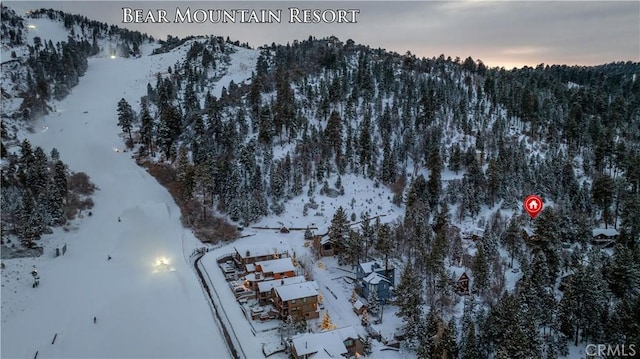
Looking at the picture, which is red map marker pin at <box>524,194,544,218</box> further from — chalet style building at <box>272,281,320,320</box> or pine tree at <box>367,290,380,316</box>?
chalet style building at <box>272,281,320,320</box>

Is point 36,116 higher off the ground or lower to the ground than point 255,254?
higher

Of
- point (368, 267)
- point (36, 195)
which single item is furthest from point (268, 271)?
point (36, 195)

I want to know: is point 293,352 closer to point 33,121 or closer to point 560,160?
point 560,160

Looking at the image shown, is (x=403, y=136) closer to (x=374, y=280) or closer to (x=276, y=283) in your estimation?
(x=374, y=280)

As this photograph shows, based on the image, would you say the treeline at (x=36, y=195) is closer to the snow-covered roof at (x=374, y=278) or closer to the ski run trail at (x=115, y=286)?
the ski run trail at (x=115, y=286)

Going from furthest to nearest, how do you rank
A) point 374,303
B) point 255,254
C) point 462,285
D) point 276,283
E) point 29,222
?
1. point 255,254
2. point 29,222
3. point 462,285
4. point 276,283
5. point 374,303

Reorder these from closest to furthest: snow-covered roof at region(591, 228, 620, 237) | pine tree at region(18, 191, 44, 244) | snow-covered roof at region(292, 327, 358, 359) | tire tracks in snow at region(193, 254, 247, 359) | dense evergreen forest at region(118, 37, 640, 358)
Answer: snow-covered roof at region(292, 327, 358, 359) → tire tracks in snow at region(193, 254, 247, 359) → dense evergreen forest at region(118, 37, 640, 358) → pine tree at region(18, 191, 44, 244) → snow-covered roof at region(591, 228, 620, 237)

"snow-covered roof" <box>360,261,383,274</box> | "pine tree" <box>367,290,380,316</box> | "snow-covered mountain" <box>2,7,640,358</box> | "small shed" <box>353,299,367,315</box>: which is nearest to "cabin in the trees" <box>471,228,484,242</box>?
"snow-covered mountain" <box>2,7,640,358</box>
